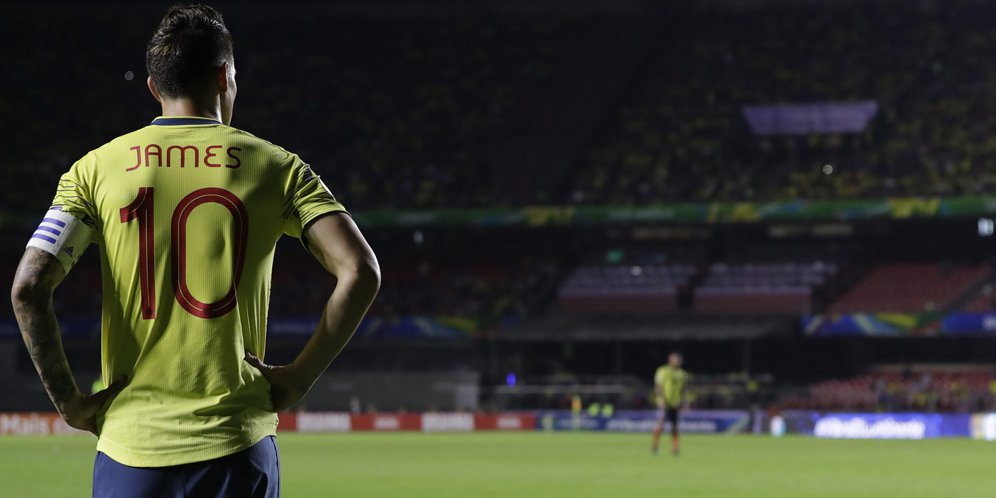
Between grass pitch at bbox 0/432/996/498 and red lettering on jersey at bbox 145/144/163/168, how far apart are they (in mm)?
15162

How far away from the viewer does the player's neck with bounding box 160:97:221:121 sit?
3906mm

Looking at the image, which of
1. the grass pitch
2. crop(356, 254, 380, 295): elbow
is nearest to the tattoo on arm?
crop(356, 254, 380, 295): elbow

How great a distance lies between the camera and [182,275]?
3.75 m

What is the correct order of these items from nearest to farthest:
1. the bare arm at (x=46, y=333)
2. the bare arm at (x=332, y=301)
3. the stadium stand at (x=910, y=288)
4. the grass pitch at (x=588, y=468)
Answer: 1. the bare arm at (x=46, y=333)
2. the bare arm at (x=332, y=301)
3. the grass pitch at (x=588, y=468)
4. the stadium stand at (x=910, y=288)

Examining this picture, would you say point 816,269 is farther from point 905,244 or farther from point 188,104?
point 188,104

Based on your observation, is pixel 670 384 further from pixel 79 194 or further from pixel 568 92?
pixel 568 92

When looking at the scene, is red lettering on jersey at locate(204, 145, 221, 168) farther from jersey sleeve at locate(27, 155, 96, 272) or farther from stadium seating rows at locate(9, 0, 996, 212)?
stadium seating rows at locate(9, 0, 996, 212)

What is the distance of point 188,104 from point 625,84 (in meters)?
59.5

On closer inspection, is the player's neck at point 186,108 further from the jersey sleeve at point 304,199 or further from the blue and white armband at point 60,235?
the blue and white armband at point 60,235

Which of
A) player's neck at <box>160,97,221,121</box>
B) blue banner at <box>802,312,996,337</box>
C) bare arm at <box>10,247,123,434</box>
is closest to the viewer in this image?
bare arm at <box>10,247,123,434</box>

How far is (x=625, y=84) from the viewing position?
62656mm

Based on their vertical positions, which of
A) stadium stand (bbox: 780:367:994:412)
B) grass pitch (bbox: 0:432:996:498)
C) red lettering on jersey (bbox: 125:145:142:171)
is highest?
stadium stand (bbox: 780:367:994:412)

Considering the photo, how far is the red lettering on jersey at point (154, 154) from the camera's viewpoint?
3795 millimetres

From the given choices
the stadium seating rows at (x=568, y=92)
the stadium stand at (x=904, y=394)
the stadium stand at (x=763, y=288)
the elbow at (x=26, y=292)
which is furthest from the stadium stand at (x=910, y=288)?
the elbow at (x=26, y=292)
